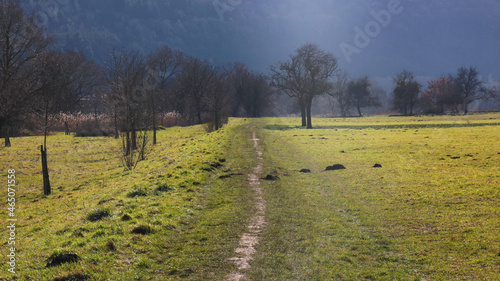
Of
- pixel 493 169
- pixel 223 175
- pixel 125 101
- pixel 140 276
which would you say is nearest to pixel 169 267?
pixel 140 276

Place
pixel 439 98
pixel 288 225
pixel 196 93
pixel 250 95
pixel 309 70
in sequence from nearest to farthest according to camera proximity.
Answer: pixel 288 225 < pixel 309 70 < pixel 196 93 < pixel 439 98 < pixel 250 95

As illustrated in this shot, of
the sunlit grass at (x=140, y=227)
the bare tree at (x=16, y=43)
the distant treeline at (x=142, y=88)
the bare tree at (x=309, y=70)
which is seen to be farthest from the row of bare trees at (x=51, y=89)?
the bare tree at (x=309, y=70)

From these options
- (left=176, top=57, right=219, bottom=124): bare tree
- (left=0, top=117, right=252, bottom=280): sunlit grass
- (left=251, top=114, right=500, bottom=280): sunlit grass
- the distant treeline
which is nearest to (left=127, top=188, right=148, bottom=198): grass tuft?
(left=0, top=117, right=252, bottom=280): sunlit grass

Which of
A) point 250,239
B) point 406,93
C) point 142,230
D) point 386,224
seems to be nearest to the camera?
point 250,239

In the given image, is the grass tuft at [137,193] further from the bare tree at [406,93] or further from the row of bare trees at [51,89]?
the bare tree at [406,93]

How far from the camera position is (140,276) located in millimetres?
6930

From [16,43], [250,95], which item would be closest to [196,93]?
[250,95]

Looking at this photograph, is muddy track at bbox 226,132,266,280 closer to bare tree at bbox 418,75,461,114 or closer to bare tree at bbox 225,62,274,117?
bare tree at bbox 418,75,461,114

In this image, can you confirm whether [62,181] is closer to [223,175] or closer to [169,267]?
[223,175]

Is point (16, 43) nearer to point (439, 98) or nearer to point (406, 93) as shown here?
point (406, 93)

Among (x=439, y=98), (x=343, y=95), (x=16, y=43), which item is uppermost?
(x=16, y=43)

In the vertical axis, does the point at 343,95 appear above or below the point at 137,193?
above

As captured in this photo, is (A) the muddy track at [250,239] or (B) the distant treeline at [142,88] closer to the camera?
(A) the muddy track at [250,239]

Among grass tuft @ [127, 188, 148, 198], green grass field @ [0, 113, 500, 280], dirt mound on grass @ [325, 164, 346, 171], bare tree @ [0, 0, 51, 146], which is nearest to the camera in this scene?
green grass field @ [0, 113, 500, 280]
